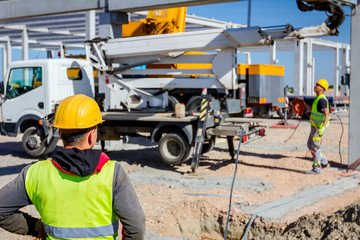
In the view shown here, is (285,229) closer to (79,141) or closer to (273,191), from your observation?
(273,191)

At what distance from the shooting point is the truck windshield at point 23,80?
10.1 meters

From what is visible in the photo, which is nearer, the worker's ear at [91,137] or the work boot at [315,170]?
the worker's ear at [91,137]

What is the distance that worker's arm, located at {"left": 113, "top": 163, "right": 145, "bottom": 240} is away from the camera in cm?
209

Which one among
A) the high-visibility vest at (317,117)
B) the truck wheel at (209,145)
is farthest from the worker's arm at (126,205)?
the truck wheel at (209,145)

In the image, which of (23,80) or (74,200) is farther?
(23,80)

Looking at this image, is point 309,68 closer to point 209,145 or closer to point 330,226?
point 209,145

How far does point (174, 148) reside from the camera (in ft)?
28.8

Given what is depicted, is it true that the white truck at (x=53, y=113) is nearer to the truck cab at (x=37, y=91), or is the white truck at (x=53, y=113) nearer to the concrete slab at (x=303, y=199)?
the truck cab at (x=37, y=91)

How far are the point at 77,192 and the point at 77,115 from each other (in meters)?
0.39

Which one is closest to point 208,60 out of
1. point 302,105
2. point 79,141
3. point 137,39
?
point 137,39

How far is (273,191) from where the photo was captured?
23.1 ft

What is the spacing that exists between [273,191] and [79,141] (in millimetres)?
5432

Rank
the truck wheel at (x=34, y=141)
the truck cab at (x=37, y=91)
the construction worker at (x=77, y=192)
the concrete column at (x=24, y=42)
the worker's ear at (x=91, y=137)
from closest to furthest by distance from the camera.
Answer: the construction worker at (x=77, y=192), the worker's ear at (x=91, y=137), the truck cab at (x=37, y=91), the truck wheel at (x=34, y=141), the concrete column at (x=24, y=42)

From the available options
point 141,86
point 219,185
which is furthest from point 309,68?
point 219,185
